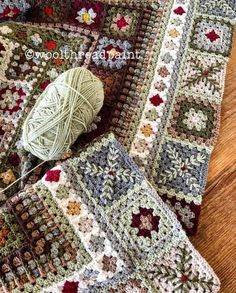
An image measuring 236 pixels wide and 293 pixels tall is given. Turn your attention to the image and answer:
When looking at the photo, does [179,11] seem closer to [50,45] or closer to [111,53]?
[111,53]

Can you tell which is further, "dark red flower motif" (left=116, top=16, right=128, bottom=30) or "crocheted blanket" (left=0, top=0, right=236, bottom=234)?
"dark red flower motif" (left=116, top=16, right=128, bottom=30)

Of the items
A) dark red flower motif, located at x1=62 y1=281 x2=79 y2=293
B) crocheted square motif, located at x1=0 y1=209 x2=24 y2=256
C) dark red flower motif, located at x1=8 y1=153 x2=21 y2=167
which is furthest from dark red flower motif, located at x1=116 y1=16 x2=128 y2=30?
dark red flower motif, located at x1=62 y1=281 x2=79 y2=293

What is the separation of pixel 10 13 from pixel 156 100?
48cm

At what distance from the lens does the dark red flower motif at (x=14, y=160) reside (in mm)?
1214

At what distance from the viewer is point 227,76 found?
138 cm

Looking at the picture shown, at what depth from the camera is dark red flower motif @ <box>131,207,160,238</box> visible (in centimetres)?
112

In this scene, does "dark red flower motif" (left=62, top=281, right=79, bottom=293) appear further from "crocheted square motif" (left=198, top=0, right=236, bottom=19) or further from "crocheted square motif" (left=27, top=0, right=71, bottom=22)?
"crocheted square motif" (left=198, top=0, right=236, bottom=19)

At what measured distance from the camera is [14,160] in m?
1.22

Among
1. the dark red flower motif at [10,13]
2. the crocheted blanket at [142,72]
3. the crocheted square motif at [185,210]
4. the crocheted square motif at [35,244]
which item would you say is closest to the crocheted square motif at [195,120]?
the crocheted blanket at [142,72]

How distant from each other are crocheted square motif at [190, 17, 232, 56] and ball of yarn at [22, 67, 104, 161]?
1.28ft

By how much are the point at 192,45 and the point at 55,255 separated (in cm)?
73

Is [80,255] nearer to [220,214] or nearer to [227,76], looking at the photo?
[220,214]

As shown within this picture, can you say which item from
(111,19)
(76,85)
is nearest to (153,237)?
(76,85)

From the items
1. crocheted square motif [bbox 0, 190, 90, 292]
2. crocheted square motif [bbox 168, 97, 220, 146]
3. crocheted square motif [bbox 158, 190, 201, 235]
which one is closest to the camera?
crocheted square motif [bbox 0, 190, 90, 292]
